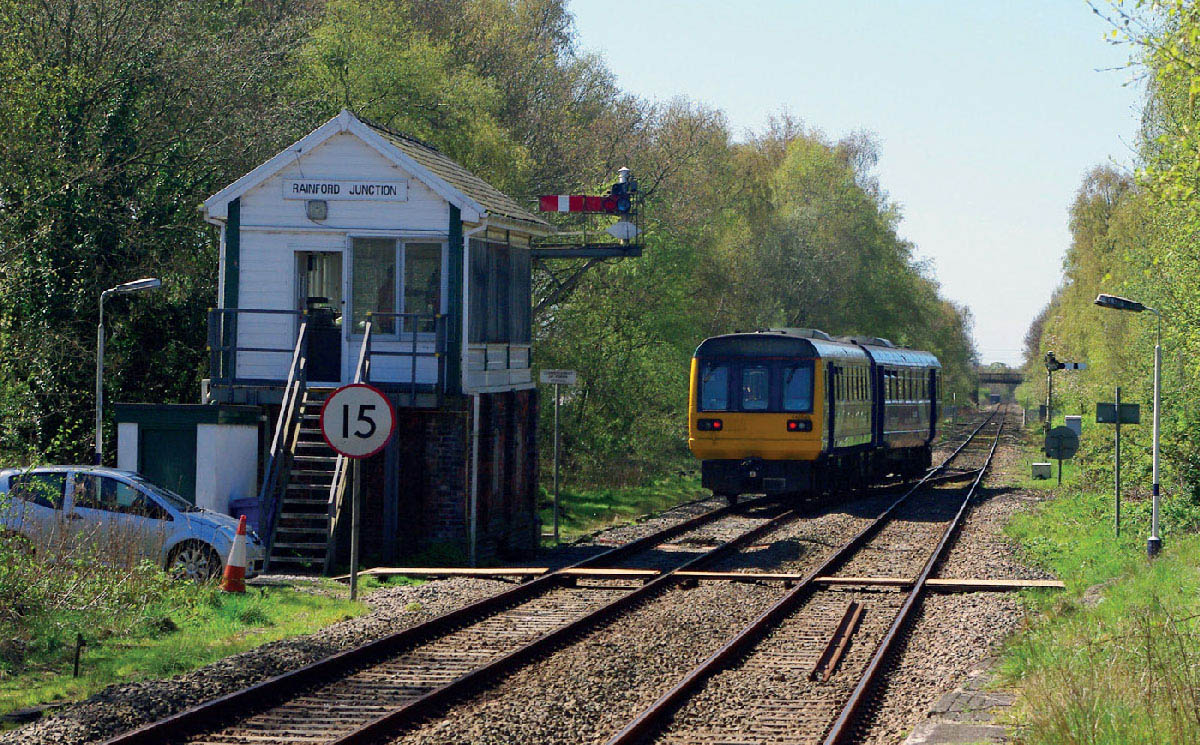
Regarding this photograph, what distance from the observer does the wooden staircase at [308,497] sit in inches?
672

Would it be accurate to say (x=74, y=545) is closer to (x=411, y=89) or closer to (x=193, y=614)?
(x=193, y=614)

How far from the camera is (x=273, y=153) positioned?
93.8 feet

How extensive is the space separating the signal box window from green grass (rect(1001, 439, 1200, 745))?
895 cm

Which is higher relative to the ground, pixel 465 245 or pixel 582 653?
pixel 465 245

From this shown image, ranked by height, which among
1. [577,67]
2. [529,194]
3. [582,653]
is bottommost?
[582,653]

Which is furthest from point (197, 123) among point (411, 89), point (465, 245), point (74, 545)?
point (74, 545)

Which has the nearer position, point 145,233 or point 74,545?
point 74,545

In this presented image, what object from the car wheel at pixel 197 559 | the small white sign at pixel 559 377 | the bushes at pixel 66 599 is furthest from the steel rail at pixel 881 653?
the car wheel at pixel 197 559

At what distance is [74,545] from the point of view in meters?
13.7

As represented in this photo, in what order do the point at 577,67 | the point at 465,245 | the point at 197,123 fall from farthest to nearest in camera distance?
the point at 577,67 < the point at 197,123 < the point at 465,245

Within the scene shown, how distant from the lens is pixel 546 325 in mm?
34031

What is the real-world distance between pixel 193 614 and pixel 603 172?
27.1m

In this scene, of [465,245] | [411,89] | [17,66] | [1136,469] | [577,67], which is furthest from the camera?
[577,67]

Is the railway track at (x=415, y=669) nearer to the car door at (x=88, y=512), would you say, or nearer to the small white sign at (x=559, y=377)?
the small white sign at (x=559, y=377)
